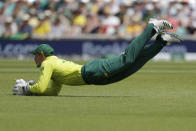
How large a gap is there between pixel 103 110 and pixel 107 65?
4.90 feet

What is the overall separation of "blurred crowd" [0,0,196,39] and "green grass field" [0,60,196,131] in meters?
14.1

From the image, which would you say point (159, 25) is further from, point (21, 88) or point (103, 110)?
point (21, 88)

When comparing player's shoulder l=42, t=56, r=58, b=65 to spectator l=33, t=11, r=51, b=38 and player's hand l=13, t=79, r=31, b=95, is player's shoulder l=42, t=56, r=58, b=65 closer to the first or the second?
player's hand l=13, t=79, r=31, b=95

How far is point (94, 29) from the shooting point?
27.9m

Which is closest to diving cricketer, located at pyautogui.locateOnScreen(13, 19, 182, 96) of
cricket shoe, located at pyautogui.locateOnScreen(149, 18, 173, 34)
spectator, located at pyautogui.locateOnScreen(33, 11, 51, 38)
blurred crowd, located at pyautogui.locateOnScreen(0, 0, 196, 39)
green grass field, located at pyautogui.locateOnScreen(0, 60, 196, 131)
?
cricket shoe, located at pyautogui.locateOnScreen(149, 18, 173, 34)

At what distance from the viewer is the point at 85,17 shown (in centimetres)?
2783

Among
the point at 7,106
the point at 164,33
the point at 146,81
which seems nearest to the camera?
the point at 7,106

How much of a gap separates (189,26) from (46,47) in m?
17.6

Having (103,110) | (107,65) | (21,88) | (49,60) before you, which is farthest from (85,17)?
(103,110)

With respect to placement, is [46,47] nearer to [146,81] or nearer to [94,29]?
[146,81]

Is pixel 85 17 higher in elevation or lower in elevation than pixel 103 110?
lower

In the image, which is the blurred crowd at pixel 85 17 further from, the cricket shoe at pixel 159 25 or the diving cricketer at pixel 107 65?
the cricket shoe at pixel 159 25

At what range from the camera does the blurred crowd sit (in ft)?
91.5

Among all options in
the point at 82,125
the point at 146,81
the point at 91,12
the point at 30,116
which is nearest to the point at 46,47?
the point at 30,116
